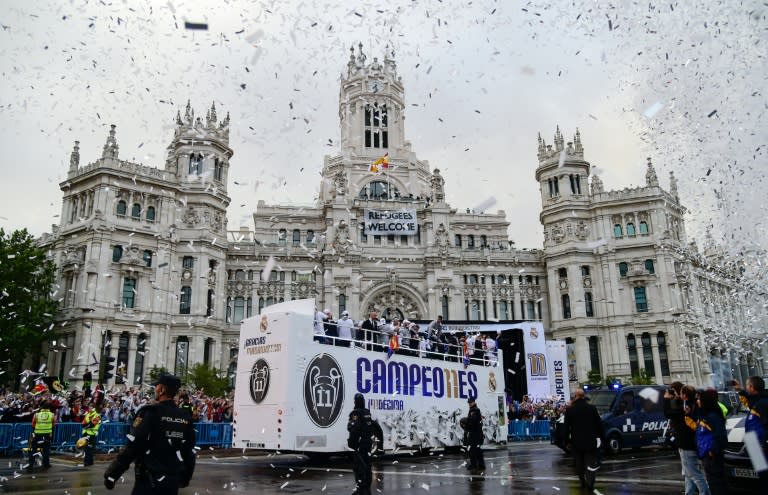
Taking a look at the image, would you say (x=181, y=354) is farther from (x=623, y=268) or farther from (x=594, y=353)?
(x=623, y=268)

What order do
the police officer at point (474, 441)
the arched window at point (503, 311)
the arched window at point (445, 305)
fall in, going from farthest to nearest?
the arched window at point (503, 311)
the arched window at point (445, 305)
the police officer at point (474, 441)

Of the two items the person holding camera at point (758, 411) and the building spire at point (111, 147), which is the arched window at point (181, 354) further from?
the person holding camera at point (758, 411)

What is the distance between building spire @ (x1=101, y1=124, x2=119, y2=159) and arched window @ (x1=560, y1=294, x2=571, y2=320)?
152 ft

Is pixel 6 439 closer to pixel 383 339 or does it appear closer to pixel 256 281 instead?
pixel 383 339

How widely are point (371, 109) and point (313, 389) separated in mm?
61012

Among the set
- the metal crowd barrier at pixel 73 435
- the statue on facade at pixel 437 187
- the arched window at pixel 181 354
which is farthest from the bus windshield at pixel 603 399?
the statue on facade at pixel 437 187

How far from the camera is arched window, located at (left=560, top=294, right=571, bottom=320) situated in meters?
60.2

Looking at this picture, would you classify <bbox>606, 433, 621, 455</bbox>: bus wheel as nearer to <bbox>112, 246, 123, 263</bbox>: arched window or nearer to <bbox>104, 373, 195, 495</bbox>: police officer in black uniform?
<bbox>104, 373, 195, 495</bbox>: police officer in black uniform

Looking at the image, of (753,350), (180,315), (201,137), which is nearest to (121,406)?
(180,315)

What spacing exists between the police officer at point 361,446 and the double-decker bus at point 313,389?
4083mm

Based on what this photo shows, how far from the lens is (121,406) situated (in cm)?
2644

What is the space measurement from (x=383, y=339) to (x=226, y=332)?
3957cm

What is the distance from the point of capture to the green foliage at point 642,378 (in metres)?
51.0

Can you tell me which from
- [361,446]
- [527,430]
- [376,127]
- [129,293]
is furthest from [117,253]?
[361,446]
